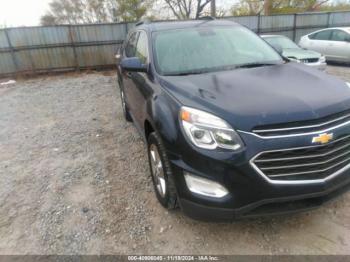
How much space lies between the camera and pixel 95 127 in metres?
5.11

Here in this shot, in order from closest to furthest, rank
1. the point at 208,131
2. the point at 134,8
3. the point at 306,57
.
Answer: the point at 208,131, the point at 306,57, the point at 134,8

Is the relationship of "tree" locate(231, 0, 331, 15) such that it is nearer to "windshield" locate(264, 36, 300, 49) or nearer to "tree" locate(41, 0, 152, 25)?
"tree" locate(41, 0, 152, 25)

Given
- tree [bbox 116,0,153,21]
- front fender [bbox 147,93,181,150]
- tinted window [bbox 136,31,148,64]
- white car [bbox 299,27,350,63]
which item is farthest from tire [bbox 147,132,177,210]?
tree [bbox 116,0,153,21]

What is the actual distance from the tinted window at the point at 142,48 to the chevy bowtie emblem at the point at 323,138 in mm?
1963

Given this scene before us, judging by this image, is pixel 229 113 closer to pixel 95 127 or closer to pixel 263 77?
pixel 263 77

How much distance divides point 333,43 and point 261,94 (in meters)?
9.72

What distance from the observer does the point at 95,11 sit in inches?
979

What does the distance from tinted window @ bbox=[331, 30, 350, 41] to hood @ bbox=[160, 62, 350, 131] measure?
28.7ft

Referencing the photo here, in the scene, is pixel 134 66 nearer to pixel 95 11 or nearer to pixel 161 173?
pixel 161 173

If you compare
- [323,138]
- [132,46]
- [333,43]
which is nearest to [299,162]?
[323,138]

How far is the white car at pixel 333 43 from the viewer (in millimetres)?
9570

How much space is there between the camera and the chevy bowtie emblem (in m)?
1.87

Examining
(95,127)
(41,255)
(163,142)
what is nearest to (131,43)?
(95,127)

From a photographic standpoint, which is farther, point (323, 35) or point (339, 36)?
point (323, 35)
